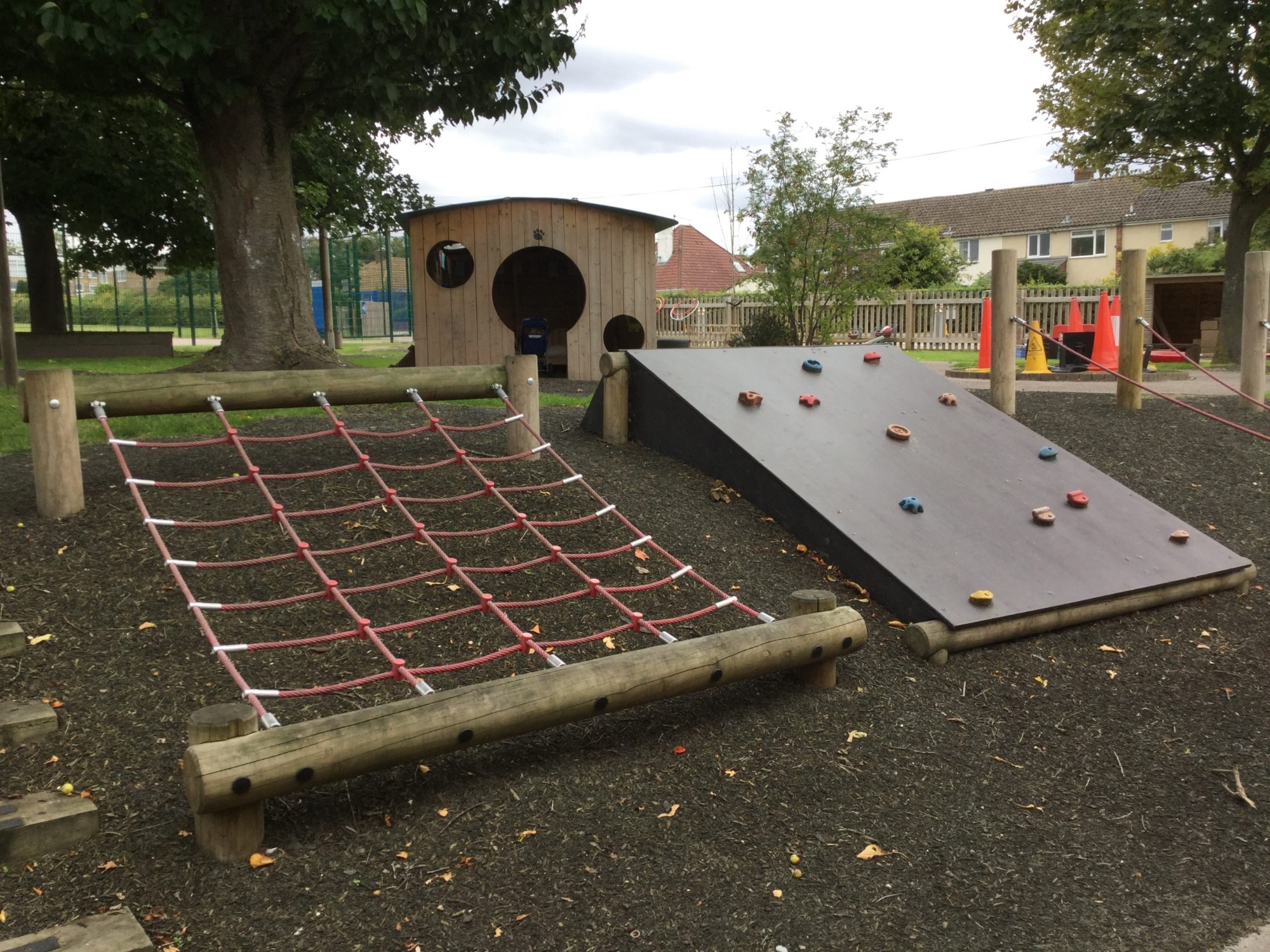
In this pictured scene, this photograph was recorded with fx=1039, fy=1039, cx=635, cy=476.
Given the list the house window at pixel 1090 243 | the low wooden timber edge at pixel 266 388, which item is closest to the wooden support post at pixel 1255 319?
the low wooden timber edge at pixel 266 388

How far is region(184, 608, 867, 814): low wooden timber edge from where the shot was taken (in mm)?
2539

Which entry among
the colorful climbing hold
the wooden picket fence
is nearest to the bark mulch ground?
the colorful climbing hold

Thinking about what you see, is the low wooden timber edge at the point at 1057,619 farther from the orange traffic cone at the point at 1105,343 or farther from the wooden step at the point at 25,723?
the orange traffic cone at the point at 1105,343

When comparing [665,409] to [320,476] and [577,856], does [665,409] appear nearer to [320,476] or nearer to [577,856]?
[320,476]

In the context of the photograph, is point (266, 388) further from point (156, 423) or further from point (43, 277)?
point (43, 277)

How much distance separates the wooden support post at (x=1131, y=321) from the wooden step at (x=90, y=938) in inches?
302

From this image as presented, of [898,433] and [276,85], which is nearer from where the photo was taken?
[898,433]

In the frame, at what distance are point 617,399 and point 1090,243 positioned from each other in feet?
148

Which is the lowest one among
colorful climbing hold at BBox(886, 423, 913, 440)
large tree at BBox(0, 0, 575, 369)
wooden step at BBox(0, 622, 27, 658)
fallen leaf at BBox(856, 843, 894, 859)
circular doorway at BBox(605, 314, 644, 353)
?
fallen leaf at BBox(856, 843, 894, 859)

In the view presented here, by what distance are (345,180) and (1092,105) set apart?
13034 millimetres

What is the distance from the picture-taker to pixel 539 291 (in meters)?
14.9

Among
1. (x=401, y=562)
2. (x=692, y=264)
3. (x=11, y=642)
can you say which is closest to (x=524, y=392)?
(x=401, y=562)

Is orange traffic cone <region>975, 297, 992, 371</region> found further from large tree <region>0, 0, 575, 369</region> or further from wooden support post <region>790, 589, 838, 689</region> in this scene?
wooden support post <region>790, 589, 838, 689</region>

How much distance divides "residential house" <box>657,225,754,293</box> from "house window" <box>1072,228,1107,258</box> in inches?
573
